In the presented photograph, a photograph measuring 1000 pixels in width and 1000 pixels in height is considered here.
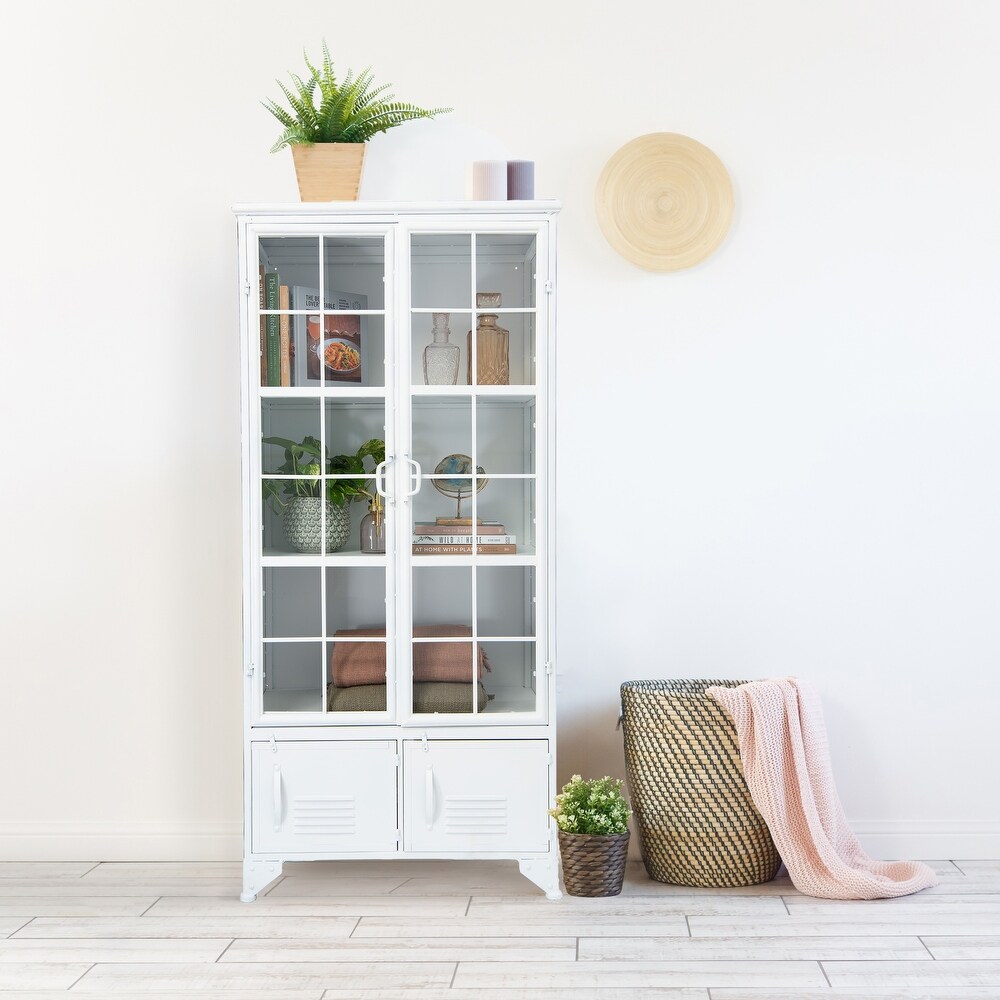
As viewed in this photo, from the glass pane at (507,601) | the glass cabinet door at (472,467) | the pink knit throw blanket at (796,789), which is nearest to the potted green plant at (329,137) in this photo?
the glass cabinet door at (472,467)

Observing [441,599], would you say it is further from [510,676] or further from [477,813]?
[477,813]

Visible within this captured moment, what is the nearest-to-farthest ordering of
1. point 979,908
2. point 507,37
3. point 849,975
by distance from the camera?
point 849,975, point 979,908, point 507,37

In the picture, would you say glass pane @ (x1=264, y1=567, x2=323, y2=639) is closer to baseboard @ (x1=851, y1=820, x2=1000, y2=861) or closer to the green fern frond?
the green fern frond

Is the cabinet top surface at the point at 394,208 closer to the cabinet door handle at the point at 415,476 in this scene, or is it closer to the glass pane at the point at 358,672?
the cabinet door handle at the point at 415,476

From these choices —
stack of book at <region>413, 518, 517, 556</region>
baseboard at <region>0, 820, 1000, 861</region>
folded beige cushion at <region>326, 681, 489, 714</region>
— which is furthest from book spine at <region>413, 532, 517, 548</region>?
baseboard at <region>0, 820, 1000, 861</region>

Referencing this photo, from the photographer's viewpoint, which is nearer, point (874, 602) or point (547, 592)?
point (547, 592)

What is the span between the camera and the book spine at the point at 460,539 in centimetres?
269

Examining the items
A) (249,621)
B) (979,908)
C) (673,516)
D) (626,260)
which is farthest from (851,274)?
(249,621)

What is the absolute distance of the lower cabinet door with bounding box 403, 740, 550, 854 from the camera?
8.73ft

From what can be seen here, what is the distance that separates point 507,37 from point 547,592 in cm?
155

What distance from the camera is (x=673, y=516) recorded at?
3059 mm

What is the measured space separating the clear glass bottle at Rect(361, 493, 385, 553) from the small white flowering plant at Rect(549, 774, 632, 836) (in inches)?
29.6

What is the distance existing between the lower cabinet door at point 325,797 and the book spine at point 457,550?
1.57 ft

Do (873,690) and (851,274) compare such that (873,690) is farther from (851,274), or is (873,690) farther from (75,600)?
(75,600)
